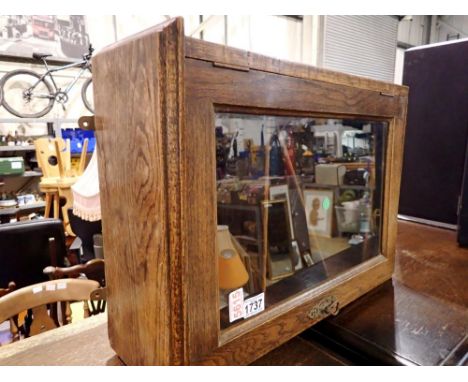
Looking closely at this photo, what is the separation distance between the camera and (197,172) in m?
0.40

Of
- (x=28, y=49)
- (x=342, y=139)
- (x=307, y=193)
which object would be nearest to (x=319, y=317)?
(x=307, y=193)

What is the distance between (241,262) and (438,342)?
36cm

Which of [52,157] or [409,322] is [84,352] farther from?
[52,157]

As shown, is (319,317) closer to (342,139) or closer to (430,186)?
(342,139)

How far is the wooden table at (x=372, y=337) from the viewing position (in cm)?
55

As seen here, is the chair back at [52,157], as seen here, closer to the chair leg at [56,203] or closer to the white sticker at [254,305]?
the chair leg at [56,203]

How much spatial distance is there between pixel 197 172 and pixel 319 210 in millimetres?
413

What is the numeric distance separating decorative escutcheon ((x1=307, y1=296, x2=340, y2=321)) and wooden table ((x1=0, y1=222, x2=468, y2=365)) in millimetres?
26

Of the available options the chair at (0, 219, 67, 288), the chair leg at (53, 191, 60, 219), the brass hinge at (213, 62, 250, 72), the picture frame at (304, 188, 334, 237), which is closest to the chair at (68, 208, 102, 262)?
the chair at (0, 219, 67, 288)

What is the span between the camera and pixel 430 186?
118cm

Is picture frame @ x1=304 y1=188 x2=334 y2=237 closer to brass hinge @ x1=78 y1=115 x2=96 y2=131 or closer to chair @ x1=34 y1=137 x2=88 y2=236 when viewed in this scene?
brass hinge @ x1=78 y1=115 x2=96 y2=131

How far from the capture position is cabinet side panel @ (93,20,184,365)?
36 centimetres

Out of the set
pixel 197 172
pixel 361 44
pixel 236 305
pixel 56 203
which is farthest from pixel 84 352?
pixel 361 44

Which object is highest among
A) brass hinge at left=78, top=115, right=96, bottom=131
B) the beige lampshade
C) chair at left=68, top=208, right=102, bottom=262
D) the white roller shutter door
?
the white roller shutter door
